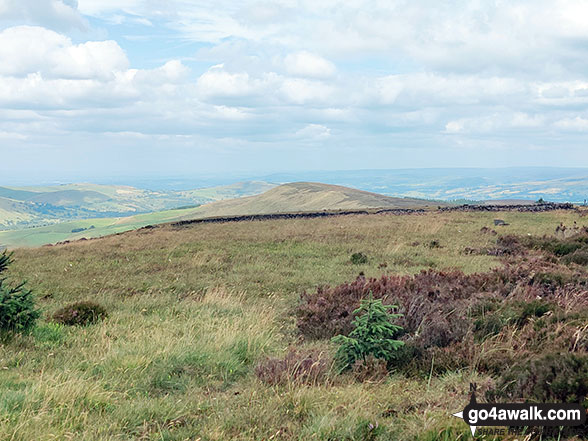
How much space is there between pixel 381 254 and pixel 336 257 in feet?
6.70

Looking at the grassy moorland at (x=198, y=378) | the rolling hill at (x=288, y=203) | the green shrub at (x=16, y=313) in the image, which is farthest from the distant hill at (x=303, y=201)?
the green shrub at (x=16, y=313)

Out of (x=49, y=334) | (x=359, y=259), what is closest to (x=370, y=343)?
(x=49, y=334)

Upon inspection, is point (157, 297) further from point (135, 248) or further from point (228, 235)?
point (228, 235)

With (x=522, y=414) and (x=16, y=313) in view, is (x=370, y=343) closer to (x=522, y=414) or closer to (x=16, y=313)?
Result: (x=522, y=414)

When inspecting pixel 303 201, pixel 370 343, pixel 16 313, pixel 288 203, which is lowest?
pixel 370 343

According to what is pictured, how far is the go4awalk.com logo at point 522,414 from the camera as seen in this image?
14.2ft

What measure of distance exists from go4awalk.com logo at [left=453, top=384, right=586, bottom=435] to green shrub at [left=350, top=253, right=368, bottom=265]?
1357 centimetres

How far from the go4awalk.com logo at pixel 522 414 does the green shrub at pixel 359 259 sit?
1357 cm

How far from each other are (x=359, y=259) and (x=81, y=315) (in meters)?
11.3

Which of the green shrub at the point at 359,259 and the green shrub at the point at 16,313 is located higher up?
the green shrub at the point at 16,313

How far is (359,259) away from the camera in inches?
728

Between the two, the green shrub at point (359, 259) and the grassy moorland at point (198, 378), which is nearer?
the grassy moorland at point (198, 378)

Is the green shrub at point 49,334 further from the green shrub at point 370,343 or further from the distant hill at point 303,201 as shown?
the distant hill at point 303,201

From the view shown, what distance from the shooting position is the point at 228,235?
29609 mm
